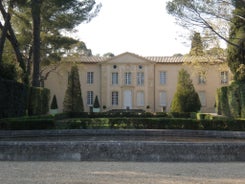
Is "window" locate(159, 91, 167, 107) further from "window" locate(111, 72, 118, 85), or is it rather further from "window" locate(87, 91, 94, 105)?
"window" locate(87, 91, 94, 105)

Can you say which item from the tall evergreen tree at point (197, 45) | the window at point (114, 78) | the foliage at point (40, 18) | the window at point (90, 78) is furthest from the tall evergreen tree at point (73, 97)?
the window at point (90, 78)

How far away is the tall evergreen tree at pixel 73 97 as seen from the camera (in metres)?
27.4

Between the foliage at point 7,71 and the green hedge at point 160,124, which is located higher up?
the foliage at point 7,71

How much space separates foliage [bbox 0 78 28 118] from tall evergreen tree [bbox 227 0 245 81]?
455 inches

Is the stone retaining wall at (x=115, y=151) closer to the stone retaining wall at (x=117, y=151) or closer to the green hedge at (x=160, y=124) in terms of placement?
the stone retaining wall at (x=117, y=151)

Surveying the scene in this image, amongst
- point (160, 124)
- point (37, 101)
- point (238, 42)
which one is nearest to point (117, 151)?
point (160, 124)

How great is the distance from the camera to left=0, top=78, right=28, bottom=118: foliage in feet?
53.6

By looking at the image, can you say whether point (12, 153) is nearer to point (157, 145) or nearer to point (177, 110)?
point (157, 145)

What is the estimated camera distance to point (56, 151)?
7828 millimetres

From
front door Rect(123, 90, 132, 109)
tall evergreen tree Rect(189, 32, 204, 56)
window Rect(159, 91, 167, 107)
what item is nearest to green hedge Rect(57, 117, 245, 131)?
tall evergreen tree Rect(189, 32, 204, 56)

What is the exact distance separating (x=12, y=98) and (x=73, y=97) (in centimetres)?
1066

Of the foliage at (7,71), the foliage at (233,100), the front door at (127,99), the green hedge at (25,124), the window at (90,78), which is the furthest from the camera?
the window at (90,78)

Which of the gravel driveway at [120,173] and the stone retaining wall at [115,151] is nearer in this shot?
the gravel driveway at [120,173]

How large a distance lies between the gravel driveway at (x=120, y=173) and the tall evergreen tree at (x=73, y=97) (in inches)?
786
